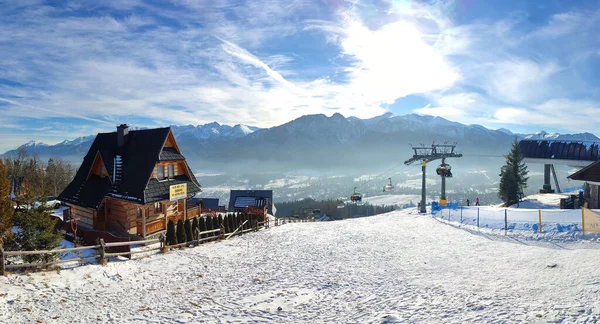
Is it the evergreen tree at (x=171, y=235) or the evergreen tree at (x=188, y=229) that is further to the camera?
the evergreen tree at (x=188, y=229)

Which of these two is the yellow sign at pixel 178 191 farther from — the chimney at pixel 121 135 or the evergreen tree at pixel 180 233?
the chimney at pixel 121 135

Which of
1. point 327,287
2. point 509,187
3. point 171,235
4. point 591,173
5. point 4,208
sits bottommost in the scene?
point 327,287

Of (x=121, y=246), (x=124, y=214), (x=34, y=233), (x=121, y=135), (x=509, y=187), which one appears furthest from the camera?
(x=509, y=187)

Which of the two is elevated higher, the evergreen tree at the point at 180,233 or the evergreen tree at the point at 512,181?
the evergreen tree at the point at 512,181

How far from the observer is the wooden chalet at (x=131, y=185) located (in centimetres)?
2655

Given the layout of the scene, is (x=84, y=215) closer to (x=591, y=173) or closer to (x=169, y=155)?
(x=169, y=155)

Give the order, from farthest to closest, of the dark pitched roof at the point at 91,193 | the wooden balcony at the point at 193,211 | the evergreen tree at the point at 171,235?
the wooden balcony at the point at 193,211
the dark pitched roof at the point at 91,193
the evergreen tree at the point at 171,235

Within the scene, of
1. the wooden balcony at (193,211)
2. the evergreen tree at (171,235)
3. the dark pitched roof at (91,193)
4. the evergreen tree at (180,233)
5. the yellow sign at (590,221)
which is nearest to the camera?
the yellow sign at (590,221)

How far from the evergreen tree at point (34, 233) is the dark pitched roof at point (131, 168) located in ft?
31.0

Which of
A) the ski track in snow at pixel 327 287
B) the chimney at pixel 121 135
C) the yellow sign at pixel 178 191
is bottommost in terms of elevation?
the ski track in snow at pixel 327 287

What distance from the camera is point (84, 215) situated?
1118 inches

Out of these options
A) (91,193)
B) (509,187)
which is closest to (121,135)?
(91,193)

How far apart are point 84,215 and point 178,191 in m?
8.71

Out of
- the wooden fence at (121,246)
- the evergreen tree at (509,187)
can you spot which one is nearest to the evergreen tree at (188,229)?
the wooden fence at (121,246)
